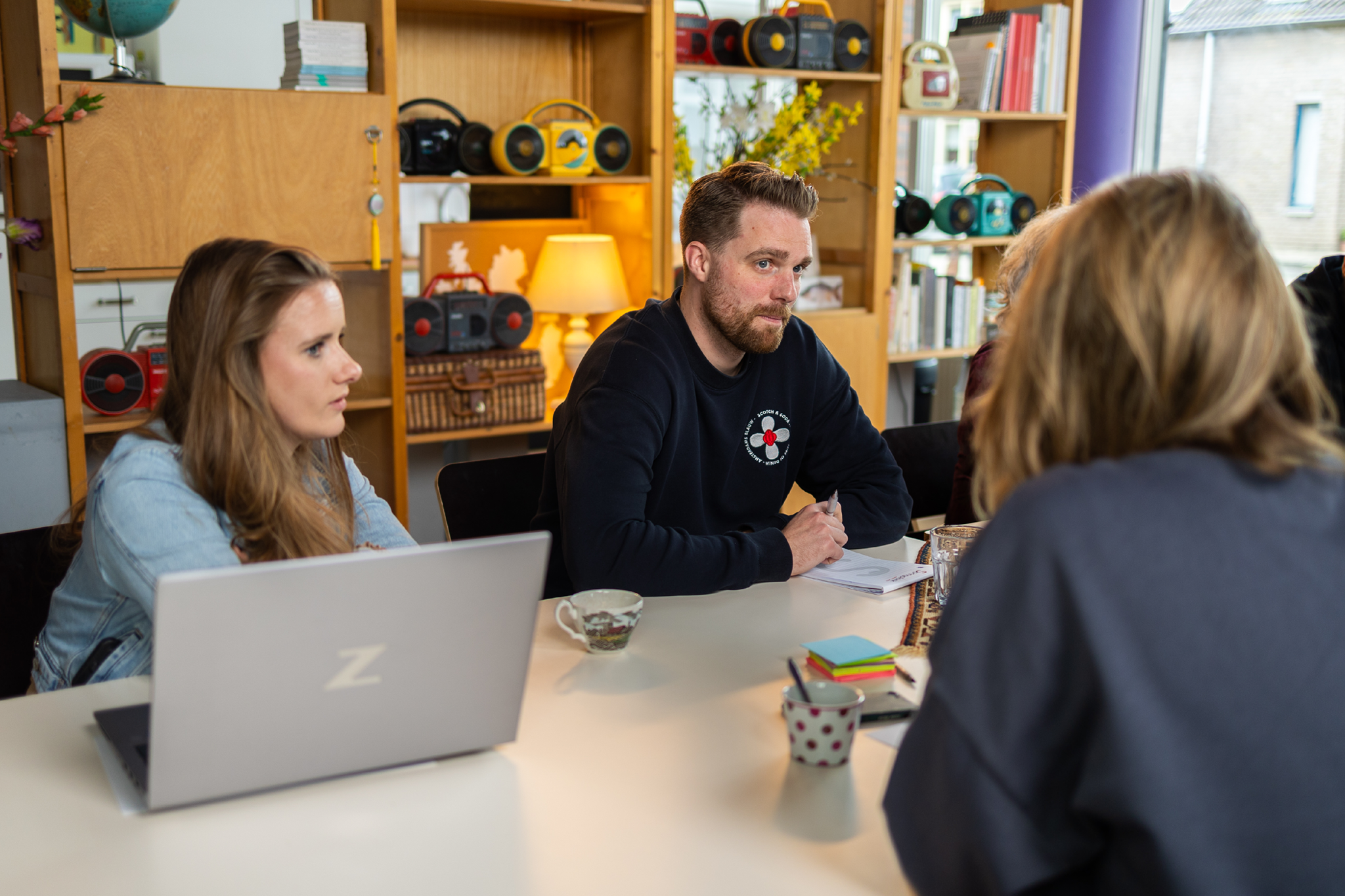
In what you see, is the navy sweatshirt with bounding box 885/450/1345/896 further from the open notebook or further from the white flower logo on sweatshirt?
the white flower logo on sweatshirt

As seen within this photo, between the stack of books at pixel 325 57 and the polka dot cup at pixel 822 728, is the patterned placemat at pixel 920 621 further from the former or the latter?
the stack of books at pixel 325 57

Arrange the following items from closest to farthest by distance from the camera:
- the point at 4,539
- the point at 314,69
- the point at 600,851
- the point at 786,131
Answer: the point at 600,851, the point at 4,539, the point at 314,69, the point at 786,131

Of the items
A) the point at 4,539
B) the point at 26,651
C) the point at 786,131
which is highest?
the point at 786,131

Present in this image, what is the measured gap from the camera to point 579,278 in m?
3.46

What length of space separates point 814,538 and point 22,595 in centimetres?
116

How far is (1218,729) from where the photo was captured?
808 mm

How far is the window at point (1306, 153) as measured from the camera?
4.08 meters

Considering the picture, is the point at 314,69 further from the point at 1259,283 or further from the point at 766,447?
the point at 1259,283

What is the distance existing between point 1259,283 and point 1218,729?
32 centimetres

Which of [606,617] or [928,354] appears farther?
[928,354]

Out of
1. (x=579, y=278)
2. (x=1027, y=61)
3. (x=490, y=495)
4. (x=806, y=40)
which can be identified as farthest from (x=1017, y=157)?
(x=490, y=495)

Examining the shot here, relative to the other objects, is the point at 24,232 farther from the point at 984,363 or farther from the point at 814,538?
the point at 984,363

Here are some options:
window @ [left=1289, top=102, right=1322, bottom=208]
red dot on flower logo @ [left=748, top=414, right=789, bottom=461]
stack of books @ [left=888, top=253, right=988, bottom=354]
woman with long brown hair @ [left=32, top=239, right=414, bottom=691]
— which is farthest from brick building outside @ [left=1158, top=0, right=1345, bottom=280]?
woman with long brown hair @ [left=32, top=239, right=414, bottom=691]

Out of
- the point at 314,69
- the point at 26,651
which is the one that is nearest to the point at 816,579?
the point at 26,651
